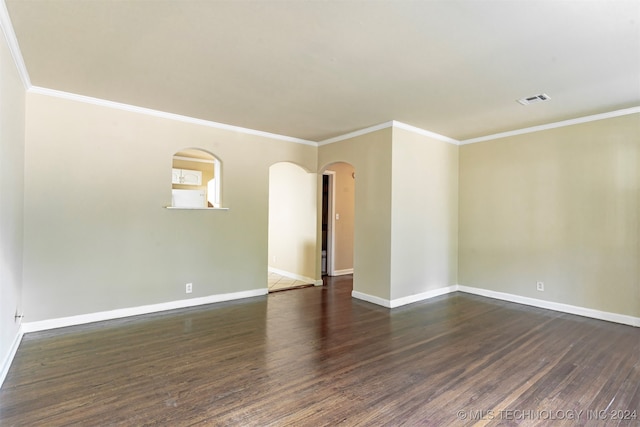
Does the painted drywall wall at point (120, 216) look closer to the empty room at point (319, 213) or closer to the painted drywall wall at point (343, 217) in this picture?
the empty room at point (319, 213)

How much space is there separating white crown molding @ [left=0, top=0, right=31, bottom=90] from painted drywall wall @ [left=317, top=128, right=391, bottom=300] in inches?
150

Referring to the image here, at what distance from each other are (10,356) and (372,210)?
407cm

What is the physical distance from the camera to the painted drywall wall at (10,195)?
243 centimetres

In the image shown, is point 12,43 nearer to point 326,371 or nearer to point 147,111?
point 147,111

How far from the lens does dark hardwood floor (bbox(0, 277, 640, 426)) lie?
208 centimetres

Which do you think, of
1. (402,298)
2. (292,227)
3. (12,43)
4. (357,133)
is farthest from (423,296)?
(12,43)

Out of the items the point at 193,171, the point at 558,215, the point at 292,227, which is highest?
the point at 193,171

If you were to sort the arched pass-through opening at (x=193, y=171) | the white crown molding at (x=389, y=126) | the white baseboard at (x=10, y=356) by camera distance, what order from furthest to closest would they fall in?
the arched pass-through opening at (x=193, y=171) < the white crown molding at (x=389, y=126) < the white baseboard at (x=10, y=356)

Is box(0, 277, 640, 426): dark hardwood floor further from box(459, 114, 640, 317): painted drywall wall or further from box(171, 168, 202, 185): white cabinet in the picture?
box(171, 168, 202, 185): white cabinet

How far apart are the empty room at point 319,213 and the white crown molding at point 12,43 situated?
0.05 feet

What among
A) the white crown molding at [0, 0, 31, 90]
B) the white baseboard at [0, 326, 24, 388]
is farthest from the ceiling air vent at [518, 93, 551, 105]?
the white baseboard at [0, 326, 24, 388]

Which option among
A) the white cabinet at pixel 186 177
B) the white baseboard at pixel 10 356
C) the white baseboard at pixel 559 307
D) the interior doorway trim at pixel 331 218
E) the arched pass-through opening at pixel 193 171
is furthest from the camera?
the white cabinet at pixel 186 177

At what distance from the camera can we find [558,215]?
4.47m

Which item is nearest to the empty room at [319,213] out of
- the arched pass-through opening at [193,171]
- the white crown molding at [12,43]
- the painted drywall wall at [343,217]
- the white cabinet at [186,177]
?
the white crown molding at [12,43]
